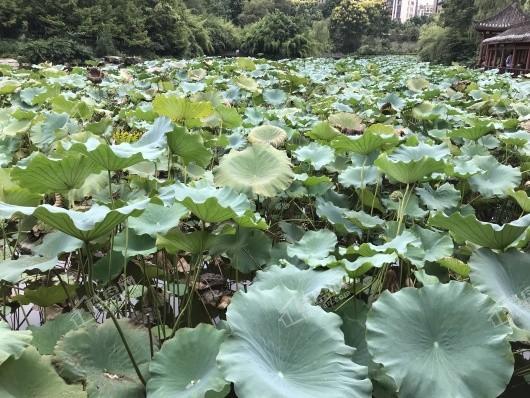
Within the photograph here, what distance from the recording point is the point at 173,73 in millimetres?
5438

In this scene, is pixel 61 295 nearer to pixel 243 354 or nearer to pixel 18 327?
pixel 18 327

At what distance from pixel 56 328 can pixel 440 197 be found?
1.03 meters

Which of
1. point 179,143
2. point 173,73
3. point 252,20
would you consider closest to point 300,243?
point 179,143

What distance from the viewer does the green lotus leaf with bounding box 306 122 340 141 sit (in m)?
1.87

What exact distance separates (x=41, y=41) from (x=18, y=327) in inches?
609

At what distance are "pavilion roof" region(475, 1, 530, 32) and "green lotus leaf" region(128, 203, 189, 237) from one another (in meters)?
18.8

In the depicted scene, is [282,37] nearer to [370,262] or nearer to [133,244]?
[133,244]

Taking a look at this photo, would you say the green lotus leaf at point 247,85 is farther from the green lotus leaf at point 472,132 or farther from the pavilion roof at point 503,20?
the pavilion roof at point 503,20

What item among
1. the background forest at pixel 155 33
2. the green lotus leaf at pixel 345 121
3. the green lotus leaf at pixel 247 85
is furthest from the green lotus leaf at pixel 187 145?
the background forest at pixel 155 33

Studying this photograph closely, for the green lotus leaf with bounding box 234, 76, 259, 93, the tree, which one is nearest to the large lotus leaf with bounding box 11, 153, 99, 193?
the green lotus leaf with bounding box 234, 76, 259, 93

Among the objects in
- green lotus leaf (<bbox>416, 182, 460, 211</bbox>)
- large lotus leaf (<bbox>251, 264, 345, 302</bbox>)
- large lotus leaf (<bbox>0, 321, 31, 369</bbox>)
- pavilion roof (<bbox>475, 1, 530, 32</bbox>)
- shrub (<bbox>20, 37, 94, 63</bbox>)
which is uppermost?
pavilion roof (<bbox>475, 1, 530, 32</bbox>)

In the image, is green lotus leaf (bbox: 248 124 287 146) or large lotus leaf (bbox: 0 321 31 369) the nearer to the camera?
large lotus leaf (bbox: 0 321 31 369)

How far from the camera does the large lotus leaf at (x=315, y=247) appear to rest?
38.6 inches

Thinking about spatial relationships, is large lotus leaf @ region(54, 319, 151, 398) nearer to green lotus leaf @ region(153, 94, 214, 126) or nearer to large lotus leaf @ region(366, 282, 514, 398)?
large lotus leaf @ region(366, 282, 514, 398)
